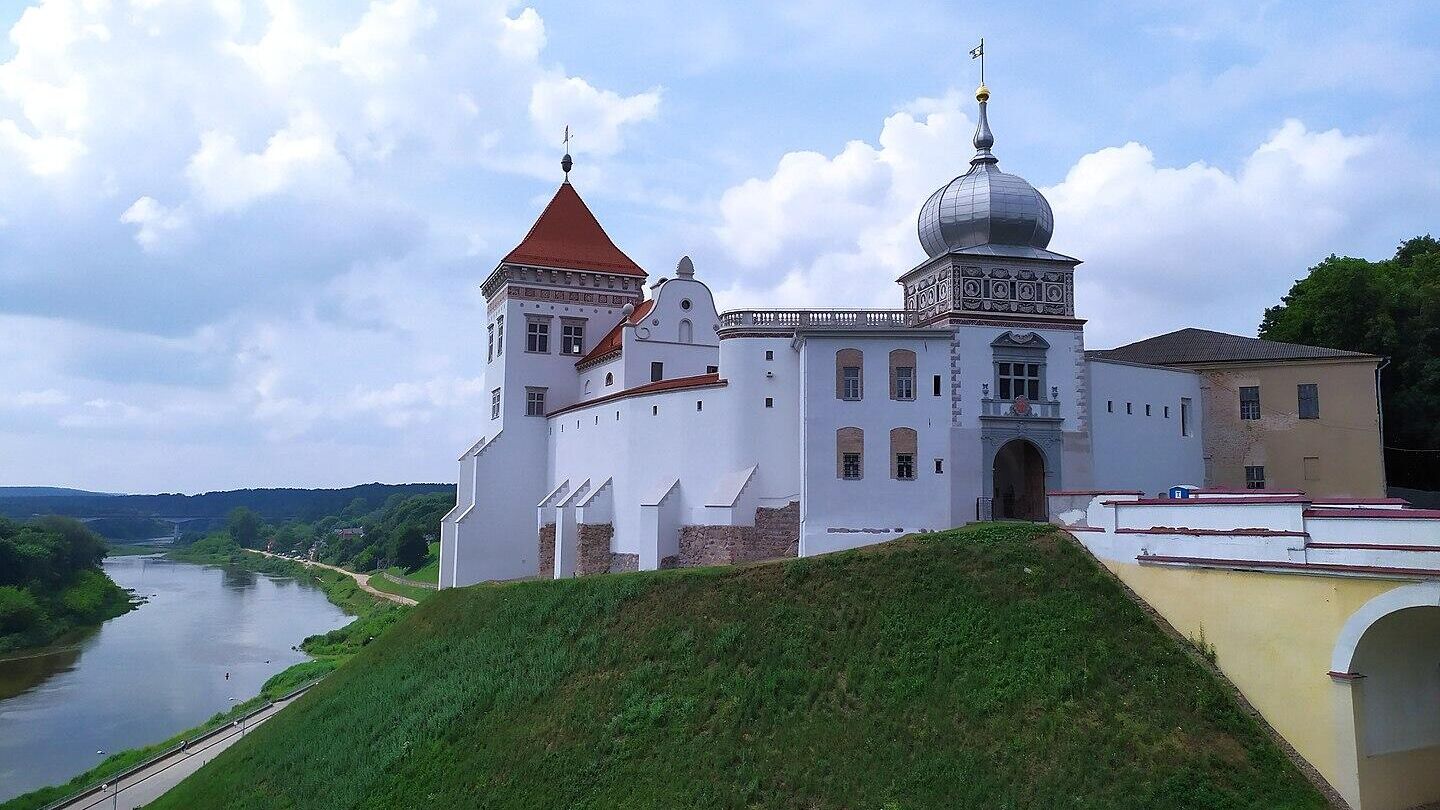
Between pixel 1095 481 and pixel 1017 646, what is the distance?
13813mm

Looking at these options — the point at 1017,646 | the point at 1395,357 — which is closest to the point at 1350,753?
the point at 1017,646

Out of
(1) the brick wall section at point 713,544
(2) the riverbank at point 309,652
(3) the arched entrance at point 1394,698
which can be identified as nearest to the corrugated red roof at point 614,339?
(1) the brick wall section at point 713,544

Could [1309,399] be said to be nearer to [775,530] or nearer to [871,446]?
[871,446]

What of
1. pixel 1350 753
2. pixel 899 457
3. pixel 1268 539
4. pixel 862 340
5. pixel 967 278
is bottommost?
pixel 1350 753

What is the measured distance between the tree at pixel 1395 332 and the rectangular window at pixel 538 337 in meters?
30.6

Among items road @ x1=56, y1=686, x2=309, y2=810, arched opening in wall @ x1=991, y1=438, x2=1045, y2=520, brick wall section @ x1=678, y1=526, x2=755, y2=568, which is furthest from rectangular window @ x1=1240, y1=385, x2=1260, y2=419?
road @ x1=56, y1=686, x2=309, y2=810

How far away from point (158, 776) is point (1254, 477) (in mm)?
35951

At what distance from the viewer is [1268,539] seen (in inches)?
630

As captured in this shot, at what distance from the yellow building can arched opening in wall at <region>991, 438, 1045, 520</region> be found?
17.4ft

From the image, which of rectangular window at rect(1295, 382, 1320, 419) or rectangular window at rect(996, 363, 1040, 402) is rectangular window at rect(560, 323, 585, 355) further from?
rectangular window at rect(1295, 382, 1320, 419)

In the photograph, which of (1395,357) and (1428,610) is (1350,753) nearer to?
(1428,610)

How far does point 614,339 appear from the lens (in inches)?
1684

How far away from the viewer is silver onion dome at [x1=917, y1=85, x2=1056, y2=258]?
103ft

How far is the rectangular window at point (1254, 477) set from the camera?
33531mm
